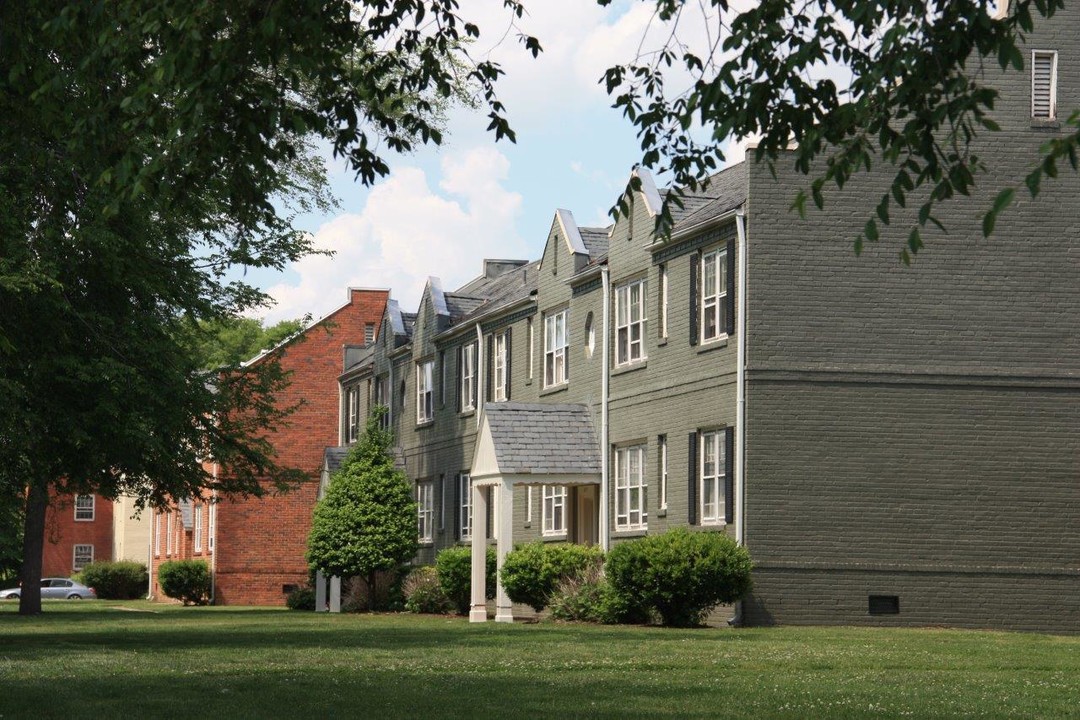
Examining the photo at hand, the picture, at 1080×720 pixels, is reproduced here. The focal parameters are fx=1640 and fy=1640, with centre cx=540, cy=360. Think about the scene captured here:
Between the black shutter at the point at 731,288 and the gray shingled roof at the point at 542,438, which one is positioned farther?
the gray shingled roof at the point at 542,438

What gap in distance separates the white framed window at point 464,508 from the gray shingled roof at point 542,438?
830 cm

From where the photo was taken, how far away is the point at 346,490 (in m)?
41.8

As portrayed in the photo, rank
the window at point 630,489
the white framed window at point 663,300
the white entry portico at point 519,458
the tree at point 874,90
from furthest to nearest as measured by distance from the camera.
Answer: the white entry portico at point 519,458 < the window at point 630,489 < the white framed window at point 663,300 < the tree at point 874,90

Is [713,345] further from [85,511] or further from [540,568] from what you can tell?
[85,511]

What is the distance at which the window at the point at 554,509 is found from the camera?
118 feet

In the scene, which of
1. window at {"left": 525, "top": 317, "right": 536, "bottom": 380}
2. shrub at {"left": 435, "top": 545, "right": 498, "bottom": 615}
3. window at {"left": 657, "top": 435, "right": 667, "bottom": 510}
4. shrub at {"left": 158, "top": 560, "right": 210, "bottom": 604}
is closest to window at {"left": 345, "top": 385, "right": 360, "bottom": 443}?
shrub at {"left": 158, "top": 560, "right": 210, "bottom": 604}

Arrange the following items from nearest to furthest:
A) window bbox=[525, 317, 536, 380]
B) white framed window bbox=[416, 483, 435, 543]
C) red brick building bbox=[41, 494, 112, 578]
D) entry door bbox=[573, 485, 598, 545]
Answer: entry door bbox=[573, 485, 598, 545]
window bbox=[525, 317, 536, 380]
white framed window bbox=[416, 483, 435, 543]
red brick building bbox=[41, 494, 112, 578]

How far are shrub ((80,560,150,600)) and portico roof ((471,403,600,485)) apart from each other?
4445 cm

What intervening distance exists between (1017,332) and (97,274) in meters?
15.5

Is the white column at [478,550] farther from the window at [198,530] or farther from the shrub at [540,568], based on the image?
the window at [198,530]

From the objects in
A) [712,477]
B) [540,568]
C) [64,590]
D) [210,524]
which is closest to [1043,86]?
[712,477]

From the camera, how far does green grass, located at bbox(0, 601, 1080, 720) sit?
13.2 meters

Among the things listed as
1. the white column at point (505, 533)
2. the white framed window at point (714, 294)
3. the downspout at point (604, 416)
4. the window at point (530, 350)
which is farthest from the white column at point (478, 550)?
the white framed window at point (714, 294)

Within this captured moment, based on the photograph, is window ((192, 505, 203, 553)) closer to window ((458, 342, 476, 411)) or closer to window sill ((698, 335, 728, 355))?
window ((458, 342, 476, 411))
